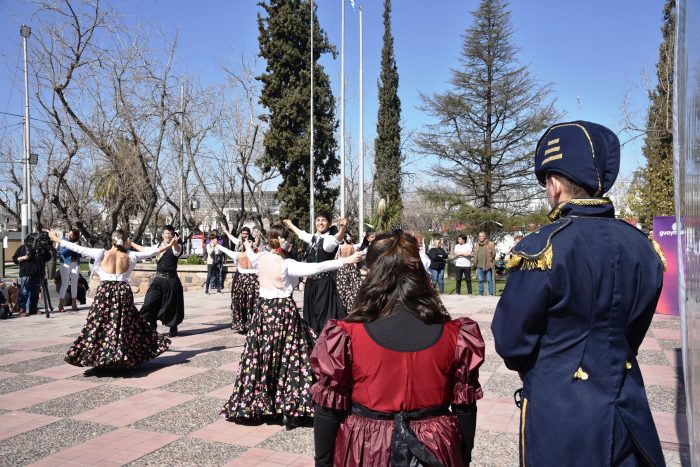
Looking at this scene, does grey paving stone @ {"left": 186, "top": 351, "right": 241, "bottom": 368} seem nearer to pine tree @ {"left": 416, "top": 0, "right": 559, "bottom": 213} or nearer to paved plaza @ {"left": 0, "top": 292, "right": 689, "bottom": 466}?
paved plaza @ {"left": 0, "top": 292, "right": 689, "bottom": 466}

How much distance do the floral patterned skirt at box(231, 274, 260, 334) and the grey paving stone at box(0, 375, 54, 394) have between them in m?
4.07

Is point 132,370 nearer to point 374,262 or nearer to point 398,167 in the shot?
point 374,262

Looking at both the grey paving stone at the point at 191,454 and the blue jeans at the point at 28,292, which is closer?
the grey paving stone at the point at 191,454

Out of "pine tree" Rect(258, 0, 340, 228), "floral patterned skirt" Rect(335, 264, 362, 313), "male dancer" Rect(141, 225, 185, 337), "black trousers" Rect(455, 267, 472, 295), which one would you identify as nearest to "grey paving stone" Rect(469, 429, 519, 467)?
"floral patterned skirt" Rect(335, 264, 362, 313)

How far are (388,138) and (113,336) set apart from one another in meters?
29.1

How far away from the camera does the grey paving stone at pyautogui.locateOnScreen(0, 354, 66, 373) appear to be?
26.1 ft

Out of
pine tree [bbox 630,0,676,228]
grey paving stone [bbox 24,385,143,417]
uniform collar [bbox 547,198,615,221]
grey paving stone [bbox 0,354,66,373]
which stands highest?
pine tree [bbox 630,0,676,228]

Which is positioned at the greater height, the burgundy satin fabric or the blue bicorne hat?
the blue bicorne hat

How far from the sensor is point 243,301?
36.4 ft

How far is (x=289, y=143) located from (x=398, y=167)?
11760 millimetres

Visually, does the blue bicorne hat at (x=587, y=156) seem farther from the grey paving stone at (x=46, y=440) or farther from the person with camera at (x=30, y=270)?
the person with camera at (x=30, y=270)

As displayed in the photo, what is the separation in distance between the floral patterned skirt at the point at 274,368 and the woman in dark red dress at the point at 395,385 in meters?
3.34

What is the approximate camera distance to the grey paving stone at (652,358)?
805 centimetres

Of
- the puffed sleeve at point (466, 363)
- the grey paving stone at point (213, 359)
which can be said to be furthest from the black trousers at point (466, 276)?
the puffed sleeve at point (466, 363)
